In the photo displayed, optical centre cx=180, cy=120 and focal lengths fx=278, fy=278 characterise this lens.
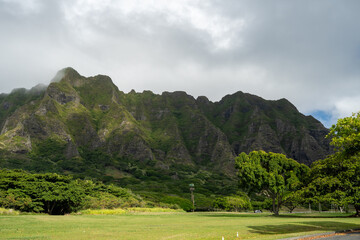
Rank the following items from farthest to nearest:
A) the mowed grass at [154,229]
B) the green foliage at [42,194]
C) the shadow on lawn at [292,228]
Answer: the green foliage at [42,194] → the shadow on lawn at [292,228] → the mowed grass at [154,229]

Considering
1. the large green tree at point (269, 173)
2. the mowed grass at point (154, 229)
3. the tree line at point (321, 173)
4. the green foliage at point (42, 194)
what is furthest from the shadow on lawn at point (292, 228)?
the green foliage at point (42, 194)

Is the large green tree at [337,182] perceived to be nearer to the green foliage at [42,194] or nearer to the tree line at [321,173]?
the tree line at [321,173]

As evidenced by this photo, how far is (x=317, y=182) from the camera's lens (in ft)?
125

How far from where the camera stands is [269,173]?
47.2 metres

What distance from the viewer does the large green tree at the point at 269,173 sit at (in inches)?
1815

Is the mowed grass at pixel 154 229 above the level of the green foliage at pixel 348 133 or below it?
below

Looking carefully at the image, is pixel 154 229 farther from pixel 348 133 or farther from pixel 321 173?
pixel 321 173

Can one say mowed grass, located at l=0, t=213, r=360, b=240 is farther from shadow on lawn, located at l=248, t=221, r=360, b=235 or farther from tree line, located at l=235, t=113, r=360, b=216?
tree line, located at l=235, t=113, r=360, b=216

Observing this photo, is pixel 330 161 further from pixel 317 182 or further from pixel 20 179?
pixel 20 179

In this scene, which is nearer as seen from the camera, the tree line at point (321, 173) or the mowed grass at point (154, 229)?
the mowed grass at point (154, 229)

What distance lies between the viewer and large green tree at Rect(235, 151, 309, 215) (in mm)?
46094

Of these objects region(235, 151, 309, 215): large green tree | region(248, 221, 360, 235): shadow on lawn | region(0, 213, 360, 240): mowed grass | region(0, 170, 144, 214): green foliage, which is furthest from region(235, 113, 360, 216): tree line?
region(0, 170, 144, 214): green foliage

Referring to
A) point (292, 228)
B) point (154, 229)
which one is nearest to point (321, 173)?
point (292, 228)

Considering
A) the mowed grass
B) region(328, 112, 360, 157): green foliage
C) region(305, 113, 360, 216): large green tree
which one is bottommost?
the mowed grass
